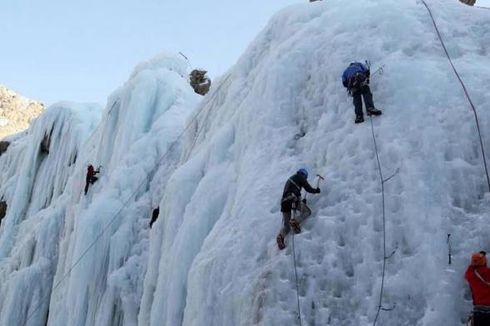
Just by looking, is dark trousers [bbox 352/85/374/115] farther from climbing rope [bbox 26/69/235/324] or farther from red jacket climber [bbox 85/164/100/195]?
red jacket climber [bbox 85/164/100/195]

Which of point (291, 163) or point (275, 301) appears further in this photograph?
point (291, 163)

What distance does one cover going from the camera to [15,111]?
197 ft

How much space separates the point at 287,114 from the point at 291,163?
132cm

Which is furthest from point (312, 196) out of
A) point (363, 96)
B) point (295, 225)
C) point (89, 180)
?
point (89, 180)

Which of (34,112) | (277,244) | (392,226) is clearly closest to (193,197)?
(277,244)

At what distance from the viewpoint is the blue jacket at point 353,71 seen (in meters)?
8.88

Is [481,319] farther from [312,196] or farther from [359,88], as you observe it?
[359,88]

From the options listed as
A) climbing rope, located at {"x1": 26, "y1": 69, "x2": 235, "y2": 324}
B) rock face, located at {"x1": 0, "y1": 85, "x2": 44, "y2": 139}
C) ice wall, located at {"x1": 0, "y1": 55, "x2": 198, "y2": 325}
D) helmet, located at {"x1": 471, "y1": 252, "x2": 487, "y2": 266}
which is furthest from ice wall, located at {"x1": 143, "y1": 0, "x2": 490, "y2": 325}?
rock face, located at {"x1": 0, "y1": 85, "x2": 44, "y2": 139}

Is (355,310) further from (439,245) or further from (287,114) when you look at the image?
(287,114)

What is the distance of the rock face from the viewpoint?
57281 millimetres

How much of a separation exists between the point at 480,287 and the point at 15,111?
61192 millimetres

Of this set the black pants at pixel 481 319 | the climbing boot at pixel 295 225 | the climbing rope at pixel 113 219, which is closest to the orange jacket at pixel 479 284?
the black pants at pixel 481 319

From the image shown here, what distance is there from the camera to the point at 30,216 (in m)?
24.7

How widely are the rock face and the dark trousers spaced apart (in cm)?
5289
